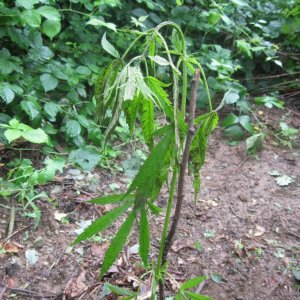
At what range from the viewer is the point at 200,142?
95 cm

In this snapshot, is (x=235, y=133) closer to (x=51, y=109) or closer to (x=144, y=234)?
(x=51, y=109)

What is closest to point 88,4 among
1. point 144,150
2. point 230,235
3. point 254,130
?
point 144,150

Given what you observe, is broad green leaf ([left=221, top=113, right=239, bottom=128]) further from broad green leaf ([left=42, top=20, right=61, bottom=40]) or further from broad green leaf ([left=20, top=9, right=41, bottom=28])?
broad green leaf ([left=20, top=9, right=41, bottom=28])

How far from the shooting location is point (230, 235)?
1.90m

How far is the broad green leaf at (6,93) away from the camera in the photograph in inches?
75.8

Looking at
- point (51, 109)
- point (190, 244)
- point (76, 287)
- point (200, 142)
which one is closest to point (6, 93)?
point (51, 109)

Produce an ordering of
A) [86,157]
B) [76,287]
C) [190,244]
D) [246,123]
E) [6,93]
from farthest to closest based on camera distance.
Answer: [246,123] < [86,157] < [6,93] < [190,244] < [76,287]

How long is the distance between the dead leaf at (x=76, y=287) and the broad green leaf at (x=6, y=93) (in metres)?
0.97

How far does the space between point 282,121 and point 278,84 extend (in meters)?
0.45

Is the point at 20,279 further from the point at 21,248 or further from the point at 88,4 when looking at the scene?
the point at 88,4

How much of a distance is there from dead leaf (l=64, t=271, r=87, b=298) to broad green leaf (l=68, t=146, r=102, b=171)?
24.7 inches

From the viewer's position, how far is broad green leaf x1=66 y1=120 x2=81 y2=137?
216 cm

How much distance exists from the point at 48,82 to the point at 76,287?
1170mm

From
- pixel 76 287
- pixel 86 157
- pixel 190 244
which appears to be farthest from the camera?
pixel 86 157
